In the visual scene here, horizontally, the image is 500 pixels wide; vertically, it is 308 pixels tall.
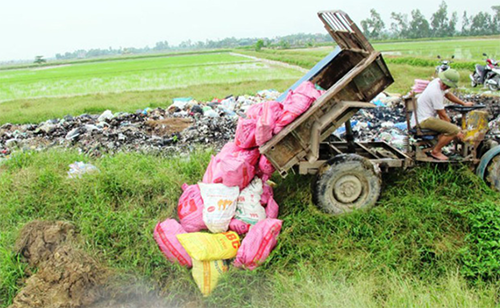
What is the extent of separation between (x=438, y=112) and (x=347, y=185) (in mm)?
1430

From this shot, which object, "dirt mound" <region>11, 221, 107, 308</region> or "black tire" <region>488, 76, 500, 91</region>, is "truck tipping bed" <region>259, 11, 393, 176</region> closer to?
"dirt mound" <region>11, 221, 107, 308</region>

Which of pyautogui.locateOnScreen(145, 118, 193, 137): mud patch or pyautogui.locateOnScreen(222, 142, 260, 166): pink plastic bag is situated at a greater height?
pyautogui.locateOnScreen(222, 142, 260, 166): pink plastic bag

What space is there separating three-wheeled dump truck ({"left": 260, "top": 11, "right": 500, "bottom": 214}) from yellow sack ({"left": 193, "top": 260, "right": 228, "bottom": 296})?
1.16 meters

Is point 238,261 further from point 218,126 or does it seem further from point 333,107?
point 218,126

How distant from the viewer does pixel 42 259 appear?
3.68 metres

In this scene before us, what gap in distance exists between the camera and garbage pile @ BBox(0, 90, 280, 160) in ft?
23.9

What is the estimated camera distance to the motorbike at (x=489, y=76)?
12.4m

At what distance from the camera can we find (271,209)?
14.1ft

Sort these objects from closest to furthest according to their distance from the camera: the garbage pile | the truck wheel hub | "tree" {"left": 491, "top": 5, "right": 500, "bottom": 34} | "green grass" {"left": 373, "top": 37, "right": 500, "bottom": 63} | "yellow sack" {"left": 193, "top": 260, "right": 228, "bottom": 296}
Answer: "yellow sack" {"left": 193, "top": 260, "right": 228, "bottom": 296} → the truck wheel hub → the garbage pile → "green grass" {"left": 373, "top": 37, "right": 500, "bottom": 63} → "tree" {"left": 491, "top": 5, "right": 500, "bottom": 34}

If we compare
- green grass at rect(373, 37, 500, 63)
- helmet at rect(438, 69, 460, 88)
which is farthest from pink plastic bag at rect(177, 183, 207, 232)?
green grass at rect(373, 37, 500, 63)

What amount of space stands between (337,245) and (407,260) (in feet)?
2.15

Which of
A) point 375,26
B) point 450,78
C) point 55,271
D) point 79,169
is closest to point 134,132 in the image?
point 79,169

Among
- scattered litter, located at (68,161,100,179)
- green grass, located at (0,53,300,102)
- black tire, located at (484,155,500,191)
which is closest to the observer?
black tire, located at (484,155,500,191)

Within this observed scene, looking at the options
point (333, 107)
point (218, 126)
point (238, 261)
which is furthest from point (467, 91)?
point (238, 261)
